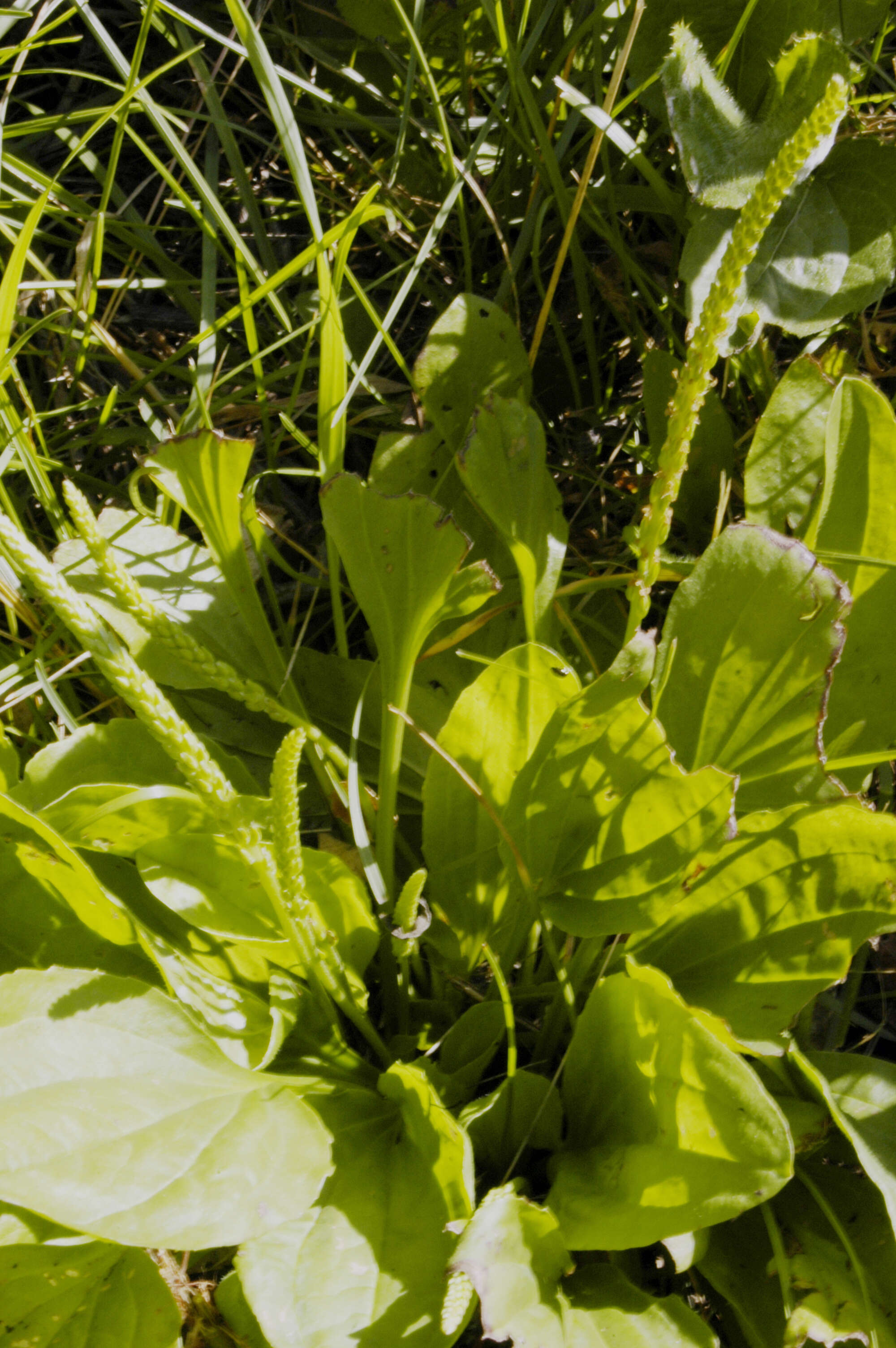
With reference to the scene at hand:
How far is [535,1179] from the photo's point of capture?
1098 millimetres

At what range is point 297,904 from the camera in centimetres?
86

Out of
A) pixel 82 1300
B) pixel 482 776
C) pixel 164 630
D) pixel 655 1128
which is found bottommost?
pixel 82 1300

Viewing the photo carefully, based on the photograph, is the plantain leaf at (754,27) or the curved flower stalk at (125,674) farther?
the plantain leaf at (754,27)

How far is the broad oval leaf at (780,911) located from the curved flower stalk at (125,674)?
484 millimetres

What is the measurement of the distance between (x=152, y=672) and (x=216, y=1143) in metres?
0.49

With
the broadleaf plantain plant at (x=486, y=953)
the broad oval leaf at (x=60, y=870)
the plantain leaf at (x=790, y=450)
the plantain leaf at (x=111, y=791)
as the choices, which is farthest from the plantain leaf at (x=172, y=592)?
the plantain leaf at (x=790, y=450)

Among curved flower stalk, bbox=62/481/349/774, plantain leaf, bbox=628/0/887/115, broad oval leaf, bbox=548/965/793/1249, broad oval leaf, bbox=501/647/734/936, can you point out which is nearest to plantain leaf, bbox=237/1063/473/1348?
broad oval leaf, bbox=548/965/793/1249

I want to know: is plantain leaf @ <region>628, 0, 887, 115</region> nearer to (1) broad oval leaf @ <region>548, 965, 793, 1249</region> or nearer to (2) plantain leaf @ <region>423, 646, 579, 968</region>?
(2) plantain leaf @ <region>423, 646, 579, 968</region>

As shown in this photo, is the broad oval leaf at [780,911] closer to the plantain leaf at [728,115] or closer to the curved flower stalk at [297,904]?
the curved flower stalk at [297,904]

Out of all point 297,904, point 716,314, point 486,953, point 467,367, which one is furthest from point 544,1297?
point 467,367

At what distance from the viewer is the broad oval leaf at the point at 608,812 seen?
93 cm

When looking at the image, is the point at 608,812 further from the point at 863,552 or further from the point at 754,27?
the point at 754,27

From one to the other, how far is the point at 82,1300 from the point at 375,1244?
32 centimetres

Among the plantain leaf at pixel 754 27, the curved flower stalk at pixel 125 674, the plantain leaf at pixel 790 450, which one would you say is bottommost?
the plantain leaf at pixel 790 450
